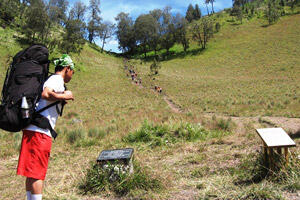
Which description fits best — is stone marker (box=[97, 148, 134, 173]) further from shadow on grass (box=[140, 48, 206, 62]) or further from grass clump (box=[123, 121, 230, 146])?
shadow on grass (box=[140, 48, 206, 62])

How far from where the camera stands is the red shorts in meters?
2.82

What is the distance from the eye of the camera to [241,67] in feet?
144

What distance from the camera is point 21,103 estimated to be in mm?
2688

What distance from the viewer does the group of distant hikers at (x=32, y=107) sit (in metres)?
2.69

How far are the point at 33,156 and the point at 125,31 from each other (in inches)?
3135

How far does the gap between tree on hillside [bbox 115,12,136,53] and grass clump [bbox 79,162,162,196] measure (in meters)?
75.9

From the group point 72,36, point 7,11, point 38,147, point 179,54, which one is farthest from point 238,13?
point 38,147

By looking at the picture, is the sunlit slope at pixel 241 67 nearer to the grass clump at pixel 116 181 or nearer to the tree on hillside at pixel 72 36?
the grass clump at pixel 116 181

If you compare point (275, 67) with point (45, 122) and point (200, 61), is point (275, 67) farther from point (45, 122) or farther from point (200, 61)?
point (45, 122)

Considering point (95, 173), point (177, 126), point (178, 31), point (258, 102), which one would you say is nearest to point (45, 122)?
point (95, 173)

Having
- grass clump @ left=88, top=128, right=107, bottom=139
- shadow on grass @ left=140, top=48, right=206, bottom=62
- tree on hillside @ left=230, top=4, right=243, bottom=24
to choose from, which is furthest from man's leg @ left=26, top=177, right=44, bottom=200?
tree on hillside @ left=230, top=4, right=243, bottom=24

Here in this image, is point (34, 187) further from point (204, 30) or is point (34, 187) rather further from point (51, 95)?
point (204, 30)

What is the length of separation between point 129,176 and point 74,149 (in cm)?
331

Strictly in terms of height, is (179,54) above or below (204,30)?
below
